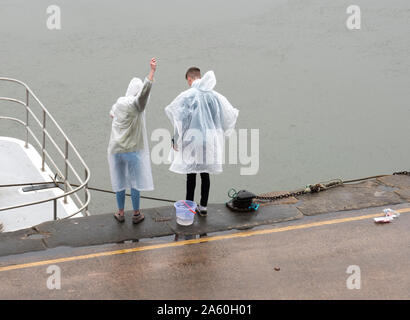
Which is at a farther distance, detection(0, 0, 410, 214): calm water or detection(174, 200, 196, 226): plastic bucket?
detection(0, 0, 410, 214): calm water

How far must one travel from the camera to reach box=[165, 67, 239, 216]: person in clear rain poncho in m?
5.97

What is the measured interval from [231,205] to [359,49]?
1215cm

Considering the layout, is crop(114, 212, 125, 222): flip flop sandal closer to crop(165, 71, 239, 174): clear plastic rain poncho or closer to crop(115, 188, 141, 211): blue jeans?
crop(115, 188, 141, 211): blue jeans

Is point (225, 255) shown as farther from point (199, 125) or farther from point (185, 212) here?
point (199, 125)

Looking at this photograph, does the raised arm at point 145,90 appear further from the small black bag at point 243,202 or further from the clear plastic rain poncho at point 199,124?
the small black bag at point 243,202

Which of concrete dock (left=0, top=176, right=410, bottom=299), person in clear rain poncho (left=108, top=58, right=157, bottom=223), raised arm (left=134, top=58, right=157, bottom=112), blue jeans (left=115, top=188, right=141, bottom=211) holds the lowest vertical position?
concrete dock (left=0, top=176, right=410, bottom=299)

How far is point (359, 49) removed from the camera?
17.1 m

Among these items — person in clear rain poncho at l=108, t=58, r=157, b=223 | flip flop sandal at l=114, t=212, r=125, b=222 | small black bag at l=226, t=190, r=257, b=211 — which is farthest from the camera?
small black bag at l=226, t=190, r=257, b=211

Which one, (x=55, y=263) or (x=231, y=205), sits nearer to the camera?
(x=55, y=263)

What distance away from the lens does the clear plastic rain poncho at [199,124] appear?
5.97m

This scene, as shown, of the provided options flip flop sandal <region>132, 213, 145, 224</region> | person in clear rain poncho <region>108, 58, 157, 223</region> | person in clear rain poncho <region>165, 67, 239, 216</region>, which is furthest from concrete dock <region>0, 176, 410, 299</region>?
person in clear rain poncho <region>165, 67, 239, 216</region>

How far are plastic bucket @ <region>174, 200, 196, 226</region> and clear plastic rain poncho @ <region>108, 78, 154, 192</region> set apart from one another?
1.29 ft
